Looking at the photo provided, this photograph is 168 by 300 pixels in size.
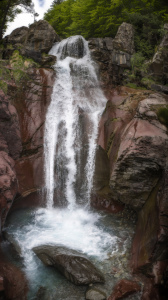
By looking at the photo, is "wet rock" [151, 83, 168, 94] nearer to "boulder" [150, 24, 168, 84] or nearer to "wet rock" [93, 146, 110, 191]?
"boulder" [150, 24, 168, 84]

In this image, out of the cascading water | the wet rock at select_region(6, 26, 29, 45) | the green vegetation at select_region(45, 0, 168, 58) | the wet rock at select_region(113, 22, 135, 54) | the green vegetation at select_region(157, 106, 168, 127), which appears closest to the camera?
the cascading water

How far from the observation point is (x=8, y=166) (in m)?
9.70

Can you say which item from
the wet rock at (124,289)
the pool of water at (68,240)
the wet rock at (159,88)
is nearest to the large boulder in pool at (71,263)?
the pool of water at (68,240)

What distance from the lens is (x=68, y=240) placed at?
8930 millimetres

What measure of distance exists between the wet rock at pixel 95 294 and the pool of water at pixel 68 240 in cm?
19

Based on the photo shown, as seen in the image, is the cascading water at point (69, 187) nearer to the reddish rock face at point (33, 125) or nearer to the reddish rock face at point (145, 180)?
the reddish rock face at point (33, 125)

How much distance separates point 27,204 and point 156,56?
1291cm

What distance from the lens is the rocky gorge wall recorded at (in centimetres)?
712

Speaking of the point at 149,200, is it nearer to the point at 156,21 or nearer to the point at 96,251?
the point at 96,251

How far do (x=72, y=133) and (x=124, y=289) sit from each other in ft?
28.3

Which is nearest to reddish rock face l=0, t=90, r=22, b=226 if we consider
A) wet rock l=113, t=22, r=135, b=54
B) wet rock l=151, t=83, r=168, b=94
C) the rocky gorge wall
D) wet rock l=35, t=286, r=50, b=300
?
the rocky gorge wall

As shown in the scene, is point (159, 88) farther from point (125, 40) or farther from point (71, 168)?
point (71, 168)

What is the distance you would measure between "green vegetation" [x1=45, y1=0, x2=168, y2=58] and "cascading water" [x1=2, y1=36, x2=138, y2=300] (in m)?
4.94

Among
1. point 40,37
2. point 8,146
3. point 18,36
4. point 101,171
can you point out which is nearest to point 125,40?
point 40,37
